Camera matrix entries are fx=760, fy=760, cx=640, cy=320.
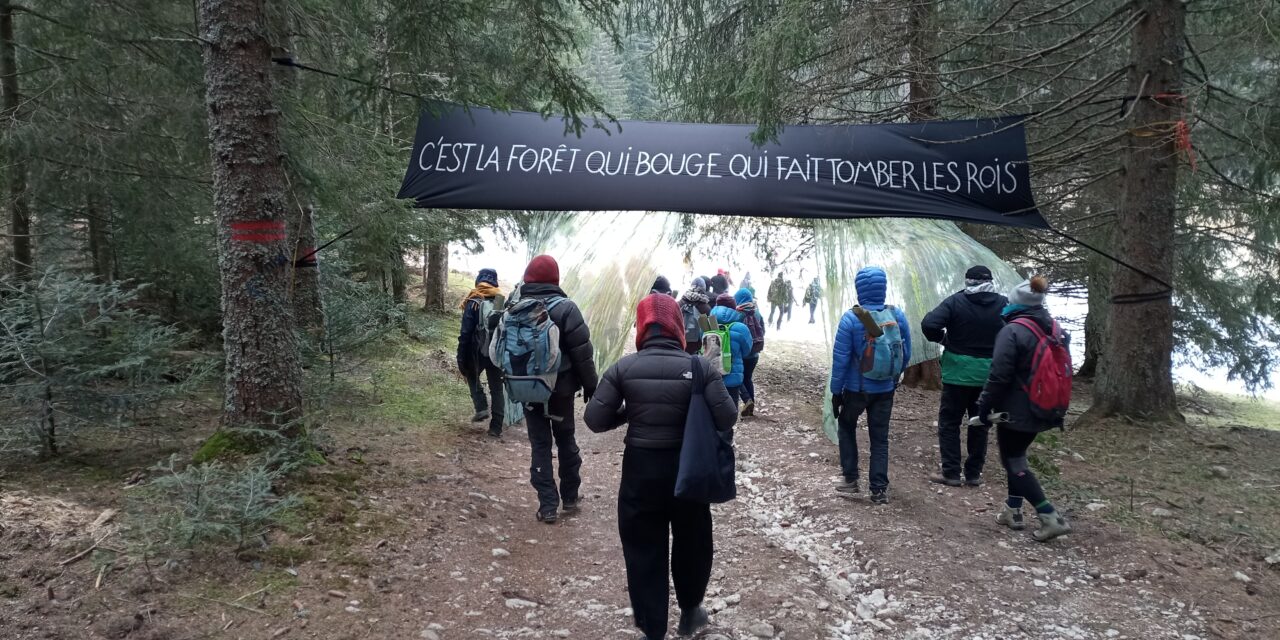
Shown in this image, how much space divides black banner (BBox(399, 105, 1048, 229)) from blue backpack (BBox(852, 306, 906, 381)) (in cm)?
231

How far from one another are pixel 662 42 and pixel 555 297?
8.03 m

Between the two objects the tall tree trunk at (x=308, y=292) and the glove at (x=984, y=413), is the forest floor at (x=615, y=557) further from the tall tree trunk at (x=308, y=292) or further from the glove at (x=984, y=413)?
the tall tree trunk at (x=308, y=292)

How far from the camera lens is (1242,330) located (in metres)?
12.4

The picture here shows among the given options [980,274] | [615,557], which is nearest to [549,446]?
[615,557]

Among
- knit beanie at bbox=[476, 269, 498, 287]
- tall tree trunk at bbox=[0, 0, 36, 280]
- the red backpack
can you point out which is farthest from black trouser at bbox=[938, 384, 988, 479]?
tall tree trunk at bbox=[0, 0, 36, 280]

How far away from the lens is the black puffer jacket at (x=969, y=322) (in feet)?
19.8

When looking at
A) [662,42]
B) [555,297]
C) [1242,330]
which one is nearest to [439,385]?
[555,297]

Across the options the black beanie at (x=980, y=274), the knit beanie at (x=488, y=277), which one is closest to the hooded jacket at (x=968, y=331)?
the black beanie at (x=980, y=274)

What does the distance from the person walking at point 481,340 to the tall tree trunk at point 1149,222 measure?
6131 millimetres

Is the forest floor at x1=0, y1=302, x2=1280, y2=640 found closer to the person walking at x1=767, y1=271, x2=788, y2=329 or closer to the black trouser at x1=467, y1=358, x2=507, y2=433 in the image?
the black trouser at x1=467, y1=358, x2=507, y2=433

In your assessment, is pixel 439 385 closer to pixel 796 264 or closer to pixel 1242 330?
pixel 796 264

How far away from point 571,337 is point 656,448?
1.88m

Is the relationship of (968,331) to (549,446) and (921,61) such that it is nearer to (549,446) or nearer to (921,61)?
(549,446)

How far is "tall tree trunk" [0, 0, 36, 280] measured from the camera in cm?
584
